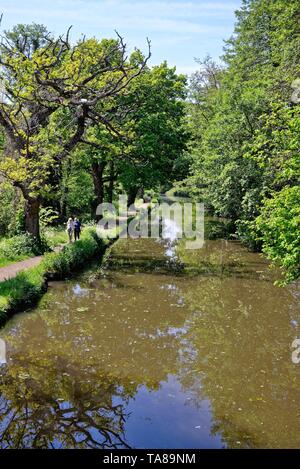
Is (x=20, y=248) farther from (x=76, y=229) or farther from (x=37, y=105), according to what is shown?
(x=37, y=105)

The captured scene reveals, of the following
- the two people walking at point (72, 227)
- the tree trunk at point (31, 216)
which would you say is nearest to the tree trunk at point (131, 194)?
the two people walking at point (72, 227)

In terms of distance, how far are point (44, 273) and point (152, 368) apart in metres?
8.76

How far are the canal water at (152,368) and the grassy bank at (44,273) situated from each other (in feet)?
1.71

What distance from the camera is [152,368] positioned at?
11438 mm

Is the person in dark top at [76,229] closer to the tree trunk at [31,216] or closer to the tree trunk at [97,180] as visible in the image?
the tree trunk at [31,216]

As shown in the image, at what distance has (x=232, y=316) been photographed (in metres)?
15.6

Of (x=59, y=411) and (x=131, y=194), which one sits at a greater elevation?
(x=131, y=194)

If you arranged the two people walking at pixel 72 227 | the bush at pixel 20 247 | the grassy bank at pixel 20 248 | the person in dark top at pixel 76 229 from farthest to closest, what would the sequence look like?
the person in dark top at pixel 76 229 < the two people walking at pixel 72 227 < the bush at pixel 20 247 < the grassy bank at pixel 20 248

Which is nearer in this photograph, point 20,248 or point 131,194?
point 20,248

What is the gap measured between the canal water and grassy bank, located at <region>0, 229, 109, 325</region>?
0.52 m

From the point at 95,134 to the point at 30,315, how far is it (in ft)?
61.0

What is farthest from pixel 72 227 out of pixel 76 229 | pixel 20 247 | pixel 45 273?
pixel 45 273

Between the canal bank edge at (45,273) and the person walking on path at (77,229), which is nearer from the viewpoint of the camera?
the canal bank edge at (45,273)

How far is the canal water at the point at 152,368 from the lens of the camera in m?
8.54
